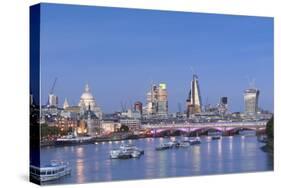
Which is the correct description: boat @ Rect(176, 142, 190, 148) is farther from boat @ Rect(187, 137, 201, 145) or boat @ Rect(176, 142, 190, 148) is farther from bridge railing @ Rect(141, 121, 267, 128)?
bridge railing @ Rect(141, 121, 267, 128)

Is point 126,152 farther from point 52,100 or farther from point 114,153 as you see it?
point 52,100

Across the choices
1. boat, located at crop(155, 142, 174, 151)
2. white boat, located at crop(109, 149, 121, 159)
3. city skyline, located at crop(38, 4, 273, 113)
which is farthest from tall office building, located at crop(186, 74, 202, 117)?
white boat, located at crop(109, 149, 121, 159)

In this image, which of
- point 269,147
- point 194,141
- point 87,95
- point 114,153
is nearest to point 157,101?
point 194,141

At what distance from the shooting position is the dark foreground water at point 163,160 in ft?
39.0

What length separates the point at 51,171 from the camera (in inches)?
455

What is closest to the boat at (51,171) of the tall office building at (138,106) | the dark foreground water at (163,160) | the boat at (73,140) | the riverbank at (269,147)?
the dark foreground water at (163,160)

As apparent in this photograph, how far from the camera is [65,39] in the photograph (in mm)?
11789

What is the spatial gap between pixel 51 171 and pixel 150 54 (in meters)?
2.40

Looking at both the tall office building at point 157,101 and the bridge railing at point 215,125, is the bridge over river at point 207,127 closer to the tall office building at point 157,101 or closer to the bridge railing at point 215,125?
the bridge railing at point 215,125

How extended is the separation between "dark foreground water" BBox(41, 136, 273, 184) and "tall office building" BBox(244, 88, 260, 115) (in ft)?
1.46

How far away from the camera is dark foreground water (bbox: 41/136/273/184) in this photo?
11.9m

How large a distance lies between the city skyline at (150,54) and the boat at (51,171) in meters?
0.92

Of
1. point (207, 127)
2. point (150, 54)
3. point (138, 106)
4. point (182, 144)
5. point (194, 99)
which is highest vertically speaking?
point (150, 54)
